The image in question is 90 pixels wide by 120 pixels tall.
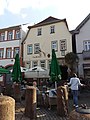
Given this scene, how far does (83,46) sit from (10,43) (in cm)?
1149

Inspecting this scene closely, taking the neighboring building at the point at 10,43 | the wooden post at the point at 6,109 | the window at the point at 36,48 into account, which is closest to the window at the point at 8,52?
the neighboring building at the point at 10,43

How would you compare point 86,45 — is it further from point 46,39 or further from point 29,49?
point 29,49

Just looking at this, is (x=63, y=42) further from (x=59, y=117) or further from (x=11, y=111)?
(x=11, y=111)

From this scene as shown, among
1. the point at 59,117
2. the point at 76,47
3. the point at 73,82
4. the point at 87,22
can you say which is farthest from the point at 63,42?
the point at 59,117

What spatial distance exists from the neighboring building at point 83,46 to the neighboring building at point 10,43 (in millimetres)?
8871

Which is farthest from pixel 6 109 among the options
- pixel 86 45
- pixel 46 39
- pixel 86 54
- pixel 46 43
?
pixel 46 39

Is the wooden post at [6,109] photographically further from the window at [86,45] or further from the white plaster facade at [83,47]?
the window at [86,45]

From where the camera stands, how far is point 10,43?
2719 cm

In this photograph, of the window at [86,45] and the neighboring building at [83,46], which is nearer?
the neighboring building at [83,46]

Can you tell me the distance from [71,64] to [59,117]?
14021mm

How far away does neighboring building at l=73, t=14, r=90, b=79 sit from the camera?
21266mm

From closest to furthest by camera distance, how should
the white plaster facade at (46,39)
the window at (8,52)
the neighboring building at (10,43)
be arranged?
the white plaster facade at (46,39)
the neighboring building at (10,43)
the window at (8,52)

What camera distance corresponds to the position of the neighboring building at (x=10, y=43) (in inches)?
1043

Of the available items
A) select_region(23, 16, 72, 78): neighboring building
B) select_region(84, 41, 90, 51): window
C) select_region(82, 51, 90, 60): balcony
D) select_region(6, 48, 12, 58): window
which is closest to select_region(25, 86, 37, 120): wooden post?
select_region(82, 51, 90, 60): balcony
